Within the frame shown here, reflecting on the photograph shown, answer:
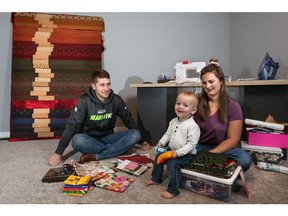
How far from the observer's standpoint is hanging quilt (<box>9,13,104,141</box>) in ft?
8.17

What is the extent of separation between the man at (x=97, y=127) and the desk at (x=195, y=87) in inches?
9.8

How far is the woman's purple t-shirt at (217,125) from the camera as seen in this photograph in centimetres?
150

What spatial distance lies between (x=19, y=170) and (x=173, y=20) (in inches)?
89.5

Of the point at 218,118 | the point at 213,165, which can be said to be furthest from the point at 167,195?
the point at 218,118

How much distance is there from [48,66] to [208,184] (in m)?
2.11

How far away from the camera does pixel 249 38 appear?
8.37 ft

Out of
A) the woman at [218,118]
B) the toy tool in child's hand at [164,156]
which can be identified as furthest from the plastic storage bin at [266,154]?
the toy tool in child's hand at [164,156]

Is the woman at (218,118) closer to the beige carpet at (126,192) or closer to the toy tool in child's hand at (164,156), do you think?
the beige carpet at (126,192)

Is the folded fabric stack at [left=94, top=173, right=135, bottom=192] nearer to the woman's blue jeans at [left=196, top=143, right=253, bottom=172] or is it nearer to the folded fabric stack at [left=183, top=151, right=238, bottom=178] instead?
the folded fabric stack at [left=183, top=151, right=238, bottom=178]

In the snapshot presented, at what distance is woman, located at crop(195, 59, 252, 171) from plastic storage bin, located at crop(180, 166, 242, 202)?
0.21 meters

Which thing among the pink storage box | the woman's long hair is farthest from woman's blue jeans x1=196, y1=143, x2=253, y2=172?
the pink storage box
